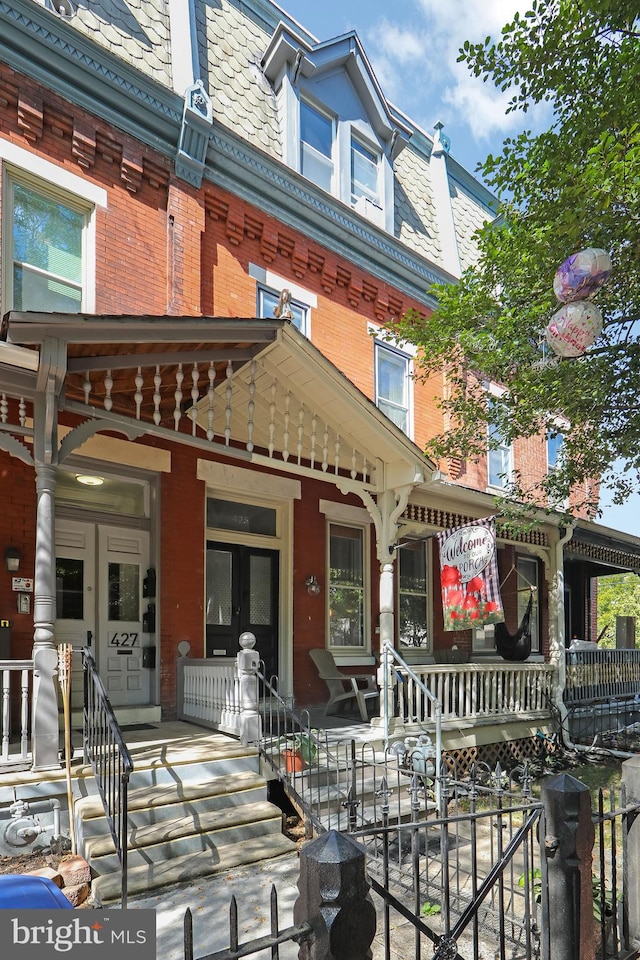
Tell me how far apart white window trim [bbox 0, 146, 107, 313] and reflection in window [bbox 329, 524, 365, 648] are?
5.51 metres

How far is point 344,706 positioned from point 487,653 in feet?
16.1

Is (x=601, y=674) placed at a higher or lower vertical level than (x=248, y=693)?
lower

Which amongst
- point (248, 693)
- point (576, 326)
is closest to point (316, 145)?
point (576, 326)

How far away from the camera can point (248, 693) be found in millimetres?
7410

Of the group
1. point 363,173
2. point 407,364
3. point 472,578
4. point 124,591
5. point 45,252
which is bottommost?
point 124,591

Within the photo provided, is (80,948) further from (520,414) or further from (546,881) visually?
(520,414)

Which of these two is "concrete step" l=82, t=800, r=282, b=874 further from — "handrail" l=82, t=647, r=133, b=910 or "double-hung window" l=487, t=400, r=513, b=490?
"double-hung window" l=487, t=400, r=513, b=490

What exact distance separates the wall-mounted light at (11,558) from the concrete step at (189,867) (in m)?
3.65

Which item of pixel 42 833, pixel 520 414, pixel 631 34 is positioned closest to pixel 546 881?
pixel 42 833

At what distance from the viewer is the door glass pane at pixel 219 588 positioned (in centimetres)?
1014

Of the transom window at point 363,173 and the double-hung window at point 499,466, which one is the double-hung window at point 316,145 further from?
the double-hung window at point 499,466

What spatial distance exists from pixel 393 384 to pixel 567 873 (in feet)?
33.2

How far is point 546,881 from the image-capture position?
12.7 feet

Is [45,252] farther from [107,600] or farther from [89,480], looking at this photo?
[107,600]
